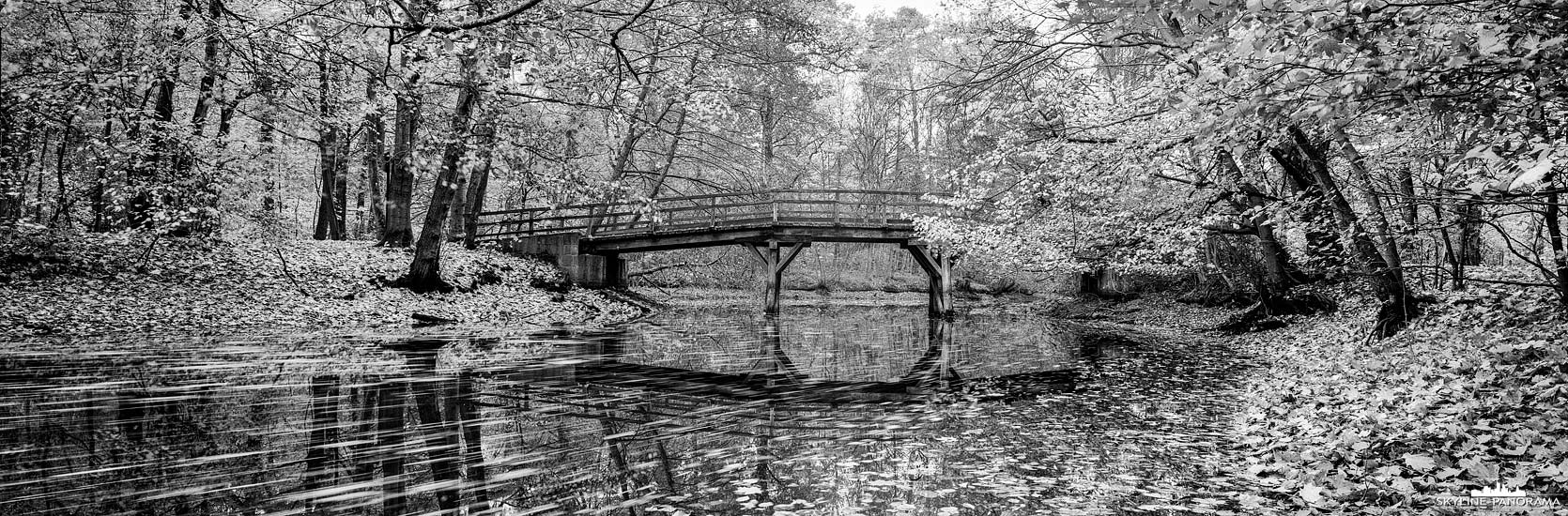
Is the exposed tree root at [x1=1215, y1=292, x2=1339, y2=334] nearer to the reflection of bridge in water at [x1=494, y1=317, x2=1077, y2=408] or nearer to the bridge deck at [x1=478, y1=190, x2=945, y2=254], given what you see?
the reflection of bridge in water at [x1=494, y1=317, x2=1077, y2=408]

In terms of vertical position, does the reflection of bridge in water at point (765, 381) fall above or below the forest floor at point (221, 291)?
below

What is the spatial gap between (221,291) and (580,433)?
10472mm

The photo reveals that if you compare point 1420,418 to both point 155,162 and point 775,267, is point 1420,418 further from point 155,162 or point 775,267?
point 775,267

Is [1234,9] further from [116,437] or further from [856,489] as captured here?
[116,437]

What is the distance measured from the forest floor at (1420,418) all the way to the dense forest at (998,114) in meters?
0.68

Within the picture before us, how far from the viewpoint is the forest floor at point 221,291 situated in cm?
1084

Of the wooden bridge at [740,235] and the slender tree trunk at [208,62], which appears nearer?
the slender tree trunk at [208,62]

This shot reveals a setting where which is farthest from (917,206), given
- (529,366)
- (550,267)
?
(529,366)

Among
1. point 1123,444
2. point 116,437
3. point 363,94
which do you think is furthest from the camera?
point 363,94

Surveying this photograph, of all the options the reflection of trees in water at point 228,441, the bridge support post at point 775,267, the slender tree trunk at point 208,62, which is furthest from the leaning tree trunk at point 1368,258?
the bridge support post at point 775,267

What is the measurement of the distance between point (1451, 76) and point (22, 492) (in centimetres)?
744

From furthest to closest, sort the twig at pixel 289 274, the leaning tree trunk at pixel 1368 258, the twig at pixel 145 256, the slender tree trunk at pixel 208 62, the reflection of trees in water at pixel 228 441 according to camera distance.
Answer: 1. the twig at pixel 289 274
2. the twig at pixel 145 256
3. the leaning tree trunk at pixel 1368 258
4. the slender tree trunk at pixel 208 62
5. the reflection of trees in water at pixel 228 441

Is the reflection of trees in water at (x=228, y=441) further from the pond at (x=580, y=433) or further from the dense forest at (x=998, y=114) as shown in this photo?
the dense forest at (x=998, y=114)

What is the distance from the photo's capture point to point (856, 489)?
4.40 m
